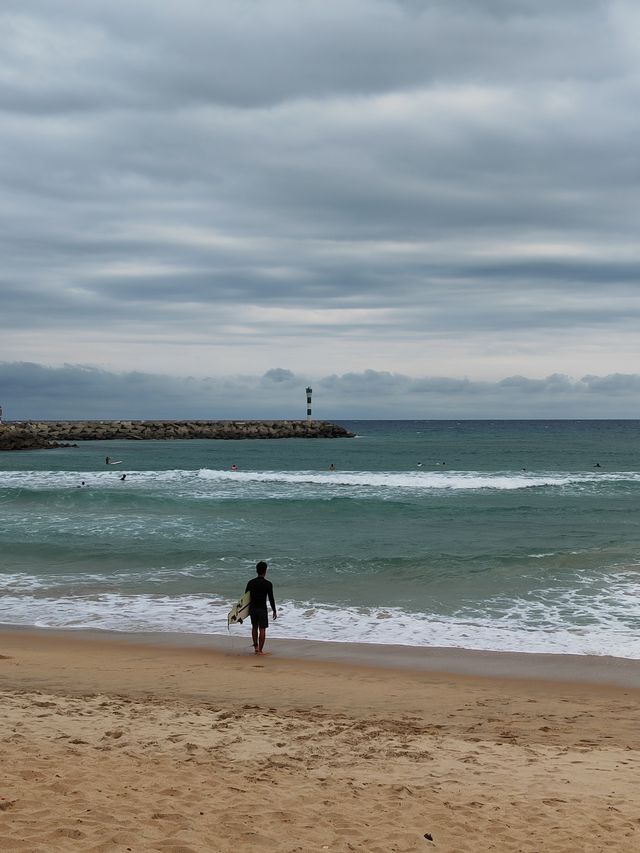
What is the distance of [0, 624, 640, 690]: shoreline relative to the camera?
10000 millimetres

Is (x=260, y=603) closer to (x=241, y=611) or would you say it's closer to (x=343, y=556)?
(x=241, y=611)

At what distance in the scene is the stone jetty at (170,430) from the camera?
8806 centimetres

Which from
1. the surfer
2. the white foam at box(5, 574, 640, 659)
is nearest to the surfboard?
the surfer

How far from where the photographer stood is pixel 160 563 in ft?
59.6

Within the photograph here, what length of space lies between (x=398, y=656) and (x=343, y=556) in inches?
320

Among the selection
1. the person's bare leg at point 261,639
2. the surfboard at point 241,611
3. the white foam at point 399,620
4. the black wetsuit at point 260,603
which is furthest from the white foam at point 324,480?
the person's bare leg at point 261,639

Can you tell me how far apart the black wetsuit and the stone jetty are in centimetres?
7779

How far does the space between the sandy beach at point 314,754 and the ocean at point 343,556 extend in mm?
2070

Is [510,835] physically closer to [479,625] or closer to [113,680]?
[113,680]

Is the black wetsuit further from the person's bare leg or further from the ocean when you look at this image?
the ocean

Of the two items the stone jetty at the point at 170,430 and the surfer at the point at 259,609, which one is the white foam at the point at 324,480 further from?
the stone jetty at the point at 170,430

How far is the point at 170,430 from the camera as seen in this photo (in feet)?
299

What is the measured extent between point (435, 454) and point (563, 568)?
1918 inches

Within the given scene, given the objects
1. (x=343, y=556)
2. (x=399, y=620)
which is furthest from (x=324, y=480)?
(x=399, y=620)
